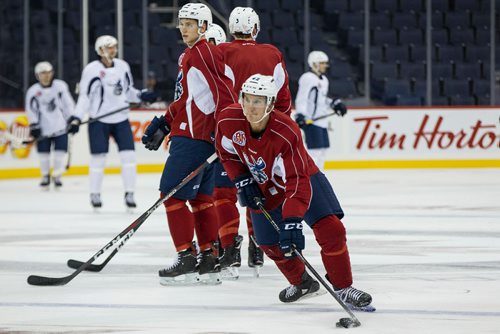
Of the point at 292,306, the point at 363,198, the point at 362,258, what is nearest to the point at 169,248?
the point at 362,258

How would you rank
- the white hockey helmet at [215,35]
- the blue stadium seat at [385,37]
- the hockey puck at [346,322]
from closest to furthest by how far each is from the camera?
the hockey puck at [346,322] < the white hockey helmet at [215,35] < the blue stadium seat at [385,37]

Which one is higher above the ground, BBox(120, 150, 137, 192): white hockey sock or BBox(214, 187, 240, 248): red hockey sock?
BBox(214, 187, 240, 248): red hockey sock

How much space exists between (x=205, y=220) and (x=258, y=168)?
1.24 m

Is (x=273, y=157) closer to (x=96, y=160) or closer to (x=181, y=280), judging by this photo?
(x=181, y=280)

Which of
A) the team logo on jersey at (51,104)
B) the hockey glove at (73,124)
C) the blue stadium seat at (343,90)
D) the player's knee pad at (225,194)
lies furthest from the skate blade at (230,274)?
the blue stadium seat at (343,90)

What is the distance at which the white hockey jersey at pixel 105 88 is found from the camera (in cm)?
1041

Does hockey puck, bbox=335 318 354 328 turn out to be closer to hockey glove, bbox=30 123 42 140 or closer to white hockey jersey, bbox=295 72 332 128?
white hockey jersey, bbox=295 72 332 128

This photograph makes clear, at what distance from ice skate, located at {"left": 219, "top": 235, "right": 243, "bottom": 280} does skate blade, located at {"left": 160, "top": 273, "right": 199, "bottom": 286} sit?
19 cm

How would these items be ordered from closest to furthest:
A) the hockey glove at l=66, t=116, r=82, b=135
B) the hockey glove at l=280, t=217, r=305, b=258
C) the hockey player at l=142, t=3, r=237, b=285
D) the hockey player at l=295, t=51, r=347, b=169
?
the hockey glove at l=280, t=217, r=305, b=258, the hockey player at l=142, t=3, r=237, b=285, the hockey glove at l=66, t=116, r=82, b=135, the hockey player at l=295, t=51, r=347, b=169

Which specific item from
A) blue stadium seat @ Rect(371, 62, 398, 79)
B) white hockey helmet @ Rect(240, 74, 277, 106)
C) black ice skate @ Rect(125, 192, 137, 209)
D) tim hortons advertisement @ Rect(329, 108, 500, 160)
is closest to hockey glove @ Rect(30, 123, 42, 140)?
black ice skate @ Rect(125, 192, 137, 209)

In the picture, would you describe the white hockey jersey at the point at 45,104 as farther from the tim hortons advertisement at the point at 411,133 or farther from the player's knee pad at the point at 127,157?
the tim hortons advertisement at the point at 411,133

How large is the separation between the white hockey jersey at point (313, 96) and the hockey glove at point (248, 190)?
7.97 metres

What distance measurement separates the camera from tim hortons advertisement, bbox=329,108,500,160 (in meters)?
16.4

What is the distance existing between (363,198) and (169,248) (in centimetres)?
432
